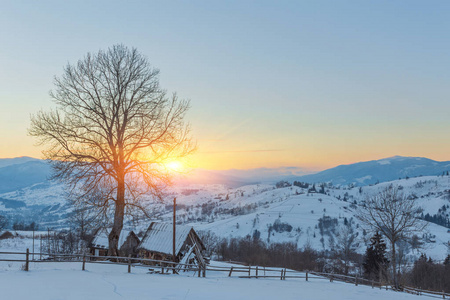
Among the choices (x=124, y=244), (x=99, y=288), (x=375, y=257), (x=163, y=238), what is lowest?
(x=375, y=257)

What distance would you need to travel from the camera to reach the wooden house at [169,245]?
1682 inches

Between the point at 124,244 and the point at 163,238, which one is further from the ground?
the point at 163,238

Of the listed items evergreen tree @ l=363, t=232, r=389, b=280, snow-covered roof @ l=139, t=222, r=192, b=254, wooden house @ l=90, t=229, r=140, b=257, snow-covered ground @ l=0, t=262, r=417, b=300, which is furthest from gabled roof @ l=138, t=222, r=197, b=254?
evergreen tree @ l=363, t=232, r=389, b=280

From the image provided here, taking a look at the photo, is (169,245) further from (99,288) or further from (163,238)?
(99,288)

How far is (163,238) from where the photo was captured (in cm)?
4475

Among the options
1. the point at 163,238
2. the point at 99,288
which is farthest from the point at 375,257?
the point at 99,288

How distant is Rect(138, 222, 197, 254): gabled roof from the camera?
43.4m

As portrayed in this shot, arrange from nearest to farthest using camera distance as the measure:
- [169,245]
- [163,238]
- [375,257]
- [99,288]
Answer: [99,288] → [169,245] → [163,238] → [375,257]

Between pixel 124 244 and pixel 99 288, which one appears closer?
pixel 99 288

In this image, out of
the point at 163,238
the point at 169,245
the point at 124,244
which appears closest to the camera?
the point at 169,245

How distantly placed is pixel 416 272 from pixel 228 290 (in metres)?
88.5

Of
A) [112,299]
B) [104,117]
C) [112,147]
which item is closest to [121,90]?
[104,117]

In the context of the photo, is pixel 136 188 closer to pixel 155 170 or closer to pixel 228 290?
pixel 155 170

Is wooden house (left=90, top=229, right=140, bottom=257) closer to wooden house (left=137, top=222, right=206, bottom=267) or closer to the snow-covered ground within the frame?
wooden house (left=137, top=222, right=206, bottom=267)
